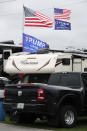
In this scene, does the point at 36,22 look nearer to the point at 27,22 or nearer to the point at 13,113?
the point at 27,22

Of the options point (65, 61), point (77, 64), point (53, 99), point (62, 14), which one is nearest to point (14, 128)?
point (53, 99)

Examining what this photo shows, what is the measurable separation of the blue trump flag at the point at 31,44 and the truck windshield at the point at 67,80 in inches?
408

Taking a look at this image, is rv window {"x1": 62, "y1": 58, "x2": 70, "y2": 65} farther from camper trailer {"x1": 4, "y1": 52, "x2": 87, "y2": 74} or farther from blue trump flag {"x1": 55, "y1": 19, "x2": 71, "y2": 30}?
blue trump flag {"x1": 55, "y1": 19, "x2": 71, "y2": 30}

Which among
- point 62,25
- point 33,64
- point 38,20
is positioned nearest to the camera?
point 33,64

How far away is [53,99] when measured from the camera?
34.4ft

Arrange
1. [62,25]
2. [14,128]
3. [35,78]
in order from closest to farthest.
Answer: [14,128]
[35,78]
[62,25]

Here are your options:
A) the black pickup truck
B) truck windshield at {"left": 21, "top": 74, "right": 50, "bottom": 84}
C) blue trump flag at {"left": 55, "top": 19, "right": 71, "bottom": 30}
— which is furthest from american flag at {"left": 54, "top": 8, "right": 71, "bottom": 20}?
the black pickup truck

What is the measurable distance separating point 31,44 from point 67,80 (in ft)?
36.3

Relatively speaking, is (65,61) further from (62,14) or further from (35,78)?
(62,14)

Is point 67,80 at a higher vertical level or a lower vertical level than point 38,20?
lower

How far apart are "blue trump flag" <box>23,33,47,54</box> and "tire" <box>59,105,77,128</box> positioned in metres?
11.6

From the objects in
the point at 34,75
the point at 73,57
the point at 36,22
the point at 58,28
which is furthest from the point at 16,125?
the point at 58,28

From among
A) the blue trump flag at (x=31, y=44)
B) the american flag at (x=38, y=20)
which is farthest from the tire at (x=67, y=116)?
the american flag at (x=38, y=20)

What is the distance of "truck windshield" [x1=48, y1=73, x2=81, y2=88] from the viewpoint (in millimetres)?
11516
